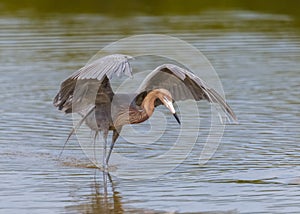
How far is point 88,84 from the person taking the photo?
8805 mm

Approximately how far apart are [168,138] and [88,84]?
6.67ft

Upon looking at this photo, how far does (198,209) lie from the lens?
7582 millimetres

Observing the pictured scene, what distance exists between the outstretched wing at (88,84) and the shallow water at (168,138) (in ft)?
2.30

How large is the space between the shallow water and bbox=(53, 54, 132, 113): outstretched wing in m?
0.70

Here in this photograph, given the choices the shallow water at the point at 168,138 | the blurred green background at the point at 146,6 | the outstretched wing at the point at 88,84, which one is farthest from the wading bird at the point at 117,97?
the blurred green background at the point at 146,6

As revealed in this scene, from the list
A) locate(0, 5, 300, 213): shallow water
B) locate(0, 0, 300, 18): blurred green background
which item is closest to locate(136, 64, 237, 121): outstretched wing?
locate(0, 5, 300, 213): shallow water

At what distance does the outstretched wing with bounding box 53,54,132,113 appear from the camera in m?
7.89

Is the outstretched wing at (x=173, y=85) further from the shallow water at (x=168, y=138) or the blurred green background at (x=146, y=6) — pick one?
the blurred green background at (x=146, y=6)

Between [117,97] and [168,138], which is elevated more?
[117,97]

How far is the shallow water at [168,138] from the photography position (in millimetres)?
7965

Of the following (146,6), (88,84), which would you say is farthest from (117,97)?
(146,6)

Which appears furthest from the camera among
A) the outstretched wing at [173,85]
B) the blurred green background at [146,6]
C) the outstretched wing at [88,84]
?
the blurred green background at [146,6]

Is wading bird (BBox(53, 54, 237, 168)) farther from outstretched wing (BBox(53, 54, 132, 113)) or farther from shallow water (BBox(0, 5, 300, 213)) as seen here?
shallow water (BBox(0, 5, 300, 213))

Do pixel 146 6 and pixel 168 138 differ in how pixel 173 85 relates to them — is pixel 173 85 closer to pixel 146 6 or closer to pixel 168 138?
pixel 168 138
